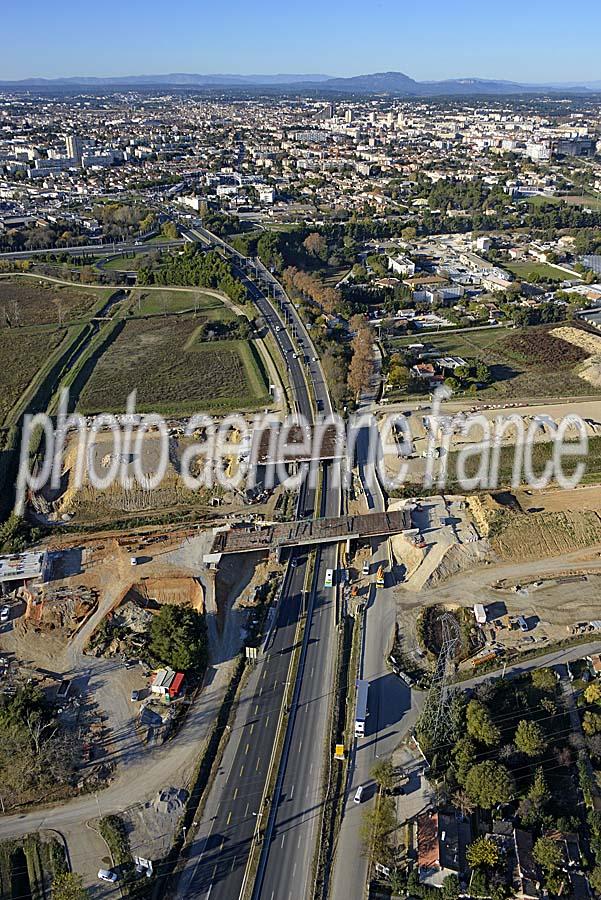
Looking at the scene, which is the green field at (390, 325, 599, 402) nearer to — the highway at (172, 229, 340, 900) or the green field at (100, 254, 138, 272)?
the highway at (172, 229, 340, 900)

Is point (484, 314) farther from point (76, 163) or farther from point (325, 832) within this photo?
point (76, 163)

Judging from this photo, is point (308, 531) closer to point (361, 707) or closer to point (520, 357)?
point (361, 707)

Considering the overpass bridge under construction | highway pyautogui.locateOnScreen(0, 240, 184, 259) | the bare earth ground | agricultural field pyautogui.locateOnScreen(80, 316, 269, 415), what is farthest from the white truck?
highway pyautogui.locateOnScreen(0, 240, 184, 259)

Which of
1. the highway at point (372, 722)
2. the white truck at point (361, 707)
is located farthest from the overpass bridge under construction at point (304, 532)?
the white truck at point (361, 707)

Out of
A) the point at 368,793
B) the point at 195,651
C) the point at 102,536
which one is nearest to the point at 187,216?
the point at 102,536

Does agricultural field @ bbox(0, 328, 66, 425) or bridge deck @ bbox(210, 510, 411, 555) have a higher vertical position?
agricultural field @ bbox(0, 328, 66, 425)
